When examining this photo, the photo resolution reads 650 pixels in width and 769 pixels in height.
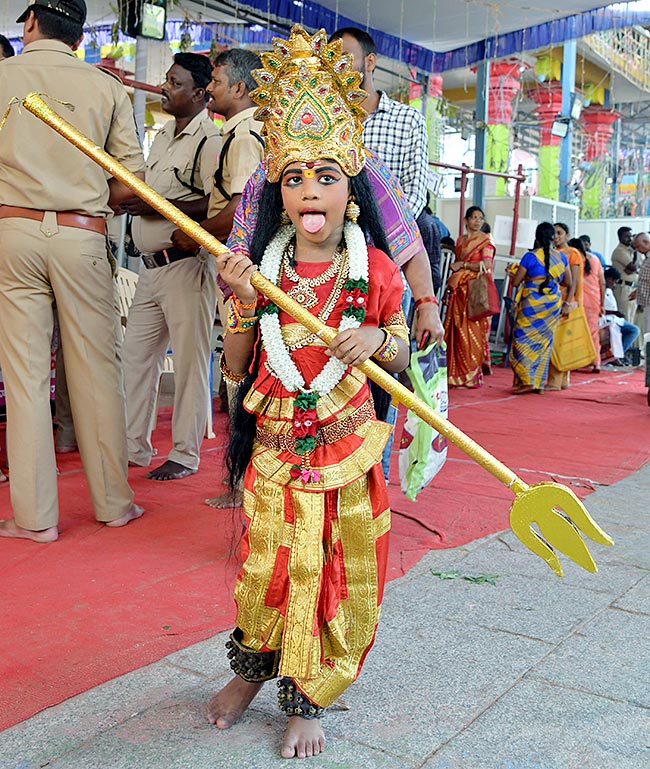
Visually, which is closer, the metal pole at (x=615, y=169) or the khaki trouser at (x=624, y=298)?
the khaki trouser at (x=624, y=298)

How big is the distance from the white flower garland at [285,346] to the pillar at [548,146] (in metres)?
16.9

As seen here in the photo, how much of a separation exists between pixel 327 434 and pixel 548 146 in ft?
58.6

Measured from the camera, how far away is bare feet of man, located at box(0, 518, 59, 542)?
3.42 m

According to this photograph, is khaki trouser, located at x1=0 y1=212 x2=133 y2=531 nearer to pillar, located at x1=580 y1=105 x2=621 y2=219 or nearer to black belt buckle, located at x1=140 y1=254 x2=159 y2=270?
black belt buckle, located at x1=140 y1=254 x2=159 y2=270

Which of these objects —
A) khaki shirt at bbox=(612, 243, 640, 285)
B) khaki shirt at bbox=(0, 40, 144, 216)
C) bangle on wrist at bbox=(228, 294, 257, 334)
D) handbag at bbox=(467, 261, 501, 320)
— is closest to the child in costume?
bangle on wrist at bbox=(228, 294, 257, 334)

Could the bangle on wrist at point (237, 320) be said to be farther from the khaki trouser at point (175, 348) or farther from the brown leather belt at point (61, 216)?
the khaki trouser at point (175, 348)

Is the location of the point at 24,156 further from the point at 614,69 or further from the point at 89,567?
the point at 614,69

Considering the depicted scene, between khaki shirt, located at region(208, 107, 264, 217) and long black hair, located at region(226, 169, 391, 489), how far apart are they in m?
1.65

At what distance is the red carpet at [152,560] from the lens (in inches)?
96.0

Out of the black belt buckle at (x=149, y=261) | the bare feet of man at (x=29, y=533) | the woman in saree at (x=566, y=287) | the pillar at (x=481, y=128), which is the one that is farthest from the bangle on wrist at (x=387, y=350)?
the pillar at (x=481, y=128)

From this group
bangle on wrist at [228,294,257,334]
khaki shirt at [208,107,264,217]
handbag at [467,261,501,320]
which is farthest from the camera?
handbag at [467,261,501,320]

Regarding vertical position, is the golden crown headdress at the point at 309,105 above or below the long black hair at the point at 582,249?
above

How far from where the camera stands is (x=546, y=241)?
878 centimetres

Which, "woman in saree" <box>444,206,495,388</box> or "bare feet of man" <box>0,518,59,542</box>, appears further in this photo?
"woman in saree" <box>444,206,495,388</box>
